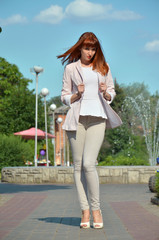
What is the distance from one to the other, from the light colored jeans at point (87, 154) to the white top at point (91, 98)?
0.10 m

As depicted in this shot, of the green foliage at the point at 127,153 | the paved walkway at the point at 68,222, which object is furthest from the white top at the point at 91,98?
the green foliage at the point at 127,153

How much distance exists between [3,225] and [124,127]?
38.4m

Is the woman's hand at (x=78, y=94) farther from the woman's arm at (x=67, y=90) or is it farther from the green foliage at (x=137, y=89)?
the green foliage at (x=137, y=89)

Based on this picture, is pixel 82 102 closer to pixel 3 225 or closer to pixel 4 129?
pixel 3 225

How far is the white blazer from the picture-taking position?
5395 mm

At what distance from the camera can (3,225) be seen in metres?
5.90

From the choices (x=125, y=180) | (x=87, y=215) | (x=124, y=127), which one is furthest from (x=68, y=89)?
(x=124, y=127)

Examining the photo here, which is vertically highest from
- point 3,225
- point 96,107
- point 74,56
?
point 74,56

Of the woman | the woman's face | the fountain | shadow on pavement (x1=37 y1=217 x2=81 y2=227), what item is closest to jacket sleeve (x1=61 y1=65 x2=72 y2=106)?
the woman

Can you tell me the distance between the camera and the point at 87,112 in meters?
5.34

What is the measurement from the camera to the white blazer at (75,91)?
5395mm

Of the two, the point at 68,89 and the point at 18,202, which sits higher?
the point at 68,89

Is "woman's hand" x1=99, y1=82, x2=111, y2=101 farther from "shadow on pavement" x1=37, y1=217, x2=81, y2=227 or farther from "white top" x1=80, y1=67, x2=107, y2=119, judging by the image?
"shadow on pavement" x1=37, y1=217, x2=81, y2=227

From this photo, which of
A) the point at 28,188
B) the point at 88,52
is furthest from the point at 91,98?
the point at 28,188
